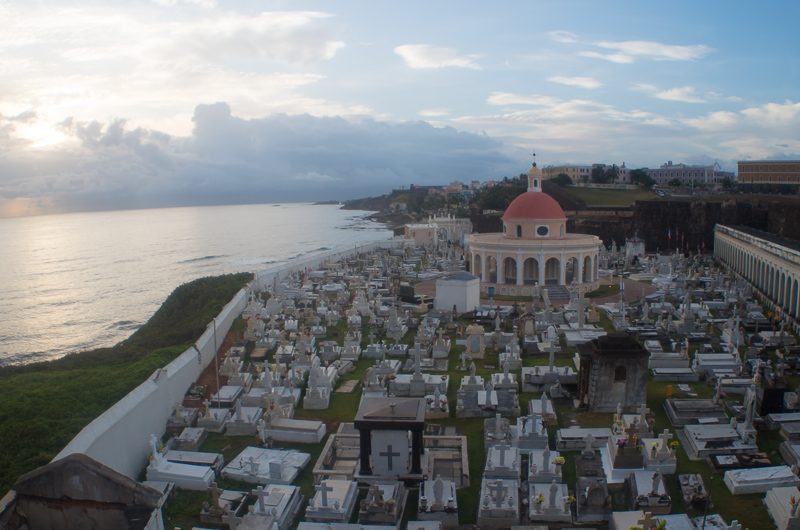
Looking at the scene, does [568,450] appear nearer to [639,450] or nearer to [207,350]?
[639,450]

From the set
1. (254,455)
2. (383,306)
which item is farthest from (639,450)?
(383,306)

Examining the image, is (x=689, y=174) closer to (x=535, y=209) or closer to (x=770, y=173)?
(x=770, y=173)

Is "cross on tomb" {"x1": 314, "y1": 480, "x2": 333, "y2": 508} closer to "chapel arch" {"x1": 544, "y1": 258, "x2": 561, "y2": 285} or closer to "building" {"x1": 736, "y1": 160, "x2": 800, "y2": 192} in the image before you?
"chapel arch" {"x1": 544, "y1": 258, "x2": 561, "y2": 285}

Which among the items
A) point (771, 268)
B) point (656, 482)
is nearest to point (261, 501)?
point (656, 482)

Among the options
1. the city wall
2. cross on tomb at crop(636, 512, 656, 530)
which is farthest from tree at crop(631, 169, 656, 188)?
cross on tomb at crop(636, 512, 656, 530)

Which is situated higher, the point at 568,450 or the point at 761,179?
the point at 761,179
